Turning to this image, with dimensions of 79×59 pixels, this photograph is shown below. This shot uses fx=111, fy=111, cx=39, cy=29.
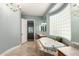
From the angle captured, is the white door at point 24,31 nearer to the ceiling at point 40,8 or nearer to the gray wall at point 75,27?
the ceiling at point 40,8

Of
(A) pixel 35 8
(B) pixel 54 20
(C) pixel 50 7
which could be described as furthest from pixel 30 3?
(B) pixel 54 20

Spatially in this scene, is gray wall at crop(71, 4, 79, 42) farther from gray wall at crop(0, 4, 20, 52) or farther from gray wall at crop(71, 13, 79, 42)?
gray wall at crop(0, 4, 20, 52)

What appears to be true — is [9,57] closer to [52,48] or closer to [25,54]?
[25,54]

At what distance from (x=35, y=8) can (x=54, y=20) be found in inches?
15.0

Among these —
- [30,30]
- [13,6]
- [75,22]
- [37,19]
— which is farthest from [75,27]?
[13,6]

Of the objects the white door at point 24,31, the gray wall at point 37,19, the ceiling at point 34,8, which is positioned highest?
the ceiling at point 34,8

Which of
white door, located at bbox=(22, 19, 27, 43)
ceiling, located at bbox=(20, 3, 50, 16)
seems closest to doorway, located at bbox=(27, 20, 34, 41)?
white door, located at bbox=(22, 19, 27, 43)

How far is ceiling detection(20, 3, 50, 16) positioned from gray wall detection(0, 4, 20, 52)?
13 centimetres

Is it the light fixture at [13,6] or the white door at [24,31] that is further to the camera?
the white door at [24,31]

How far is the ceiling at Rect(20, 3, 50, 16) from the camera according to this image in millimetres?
1743

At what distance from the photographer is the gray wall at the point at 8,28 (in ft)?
5.72

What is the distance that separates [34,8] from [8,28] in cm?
54

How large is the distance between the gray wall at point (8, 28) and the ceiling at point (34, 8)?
127 mm

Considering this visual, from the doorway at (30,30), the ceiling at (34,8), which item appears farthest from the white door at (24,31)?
the ceiling at (34,8)
